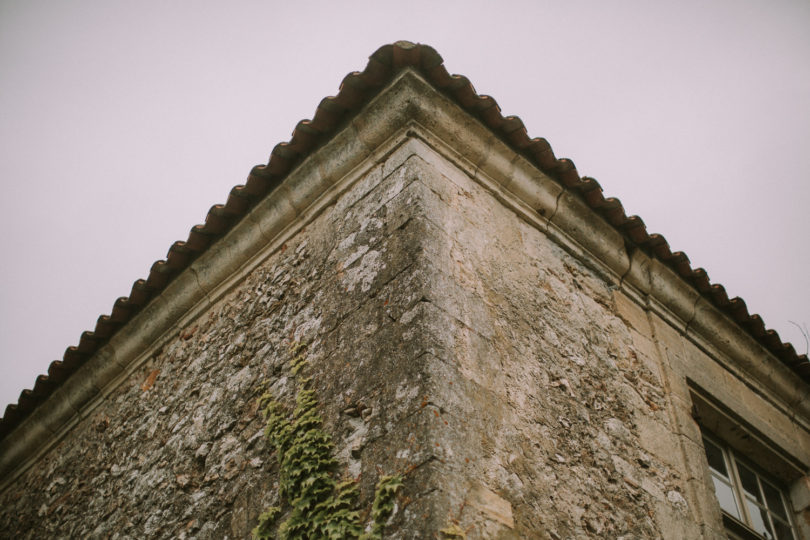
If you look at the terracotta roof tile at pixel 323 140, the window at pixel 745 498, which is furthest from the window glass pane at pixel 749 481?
the terracotta roof tile at pixel 323 140

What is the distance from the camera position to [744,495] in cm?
454

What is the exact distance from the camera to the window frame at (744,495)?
13.9ft

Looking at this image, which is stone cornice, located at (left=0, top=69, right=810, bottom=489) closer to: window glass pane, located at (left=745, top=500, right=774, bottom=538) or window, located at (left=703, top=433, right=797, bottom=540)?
window, located at (left=703, top=433, right=797, bottom=540)

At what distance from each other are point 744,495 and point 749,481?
0.32 meters

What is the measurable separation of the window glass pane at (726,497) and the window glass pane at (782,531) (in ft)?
1.74

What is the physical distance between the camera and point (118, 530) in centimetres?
385

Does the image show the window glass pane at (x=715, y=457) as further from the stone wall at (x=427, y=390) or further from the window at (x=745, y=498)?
the stone wall at (x=427, y=390)

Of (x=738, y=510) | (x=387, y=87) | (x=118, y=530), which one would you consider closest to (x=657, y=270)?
(x=738, y=510)

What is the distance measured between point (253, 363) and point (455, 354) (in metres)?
1.38

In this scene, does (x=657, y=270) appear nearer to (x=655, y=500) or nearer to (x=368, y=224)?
(x=655, y=500)

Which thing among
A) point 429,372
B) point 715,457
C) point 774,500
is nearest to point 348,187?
point 429,372

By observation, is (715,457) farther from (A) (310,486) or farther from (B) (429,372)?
(A) (310,486)

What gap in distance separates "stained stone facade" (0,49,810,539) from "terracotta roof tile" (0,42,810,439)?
0.28 feet

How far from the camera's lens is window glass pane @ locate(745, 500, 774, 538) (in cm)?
448
